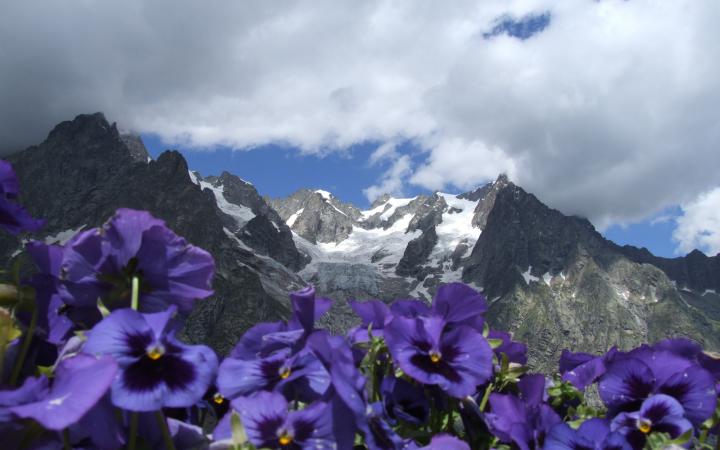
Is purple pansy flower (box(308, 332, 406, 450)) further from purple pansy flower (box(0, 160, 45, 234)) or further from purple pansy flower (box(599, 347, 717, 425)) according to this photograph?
purple pansy flower (box(0, 160, 45, 234))

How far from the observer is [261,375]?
200 centimetres

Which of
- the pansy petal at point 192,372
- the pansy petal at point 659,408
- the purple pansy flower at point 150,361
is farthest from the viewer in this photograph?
the pansy petal at point 659,408

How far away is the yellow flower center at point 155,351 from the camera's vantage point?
5.47 feet

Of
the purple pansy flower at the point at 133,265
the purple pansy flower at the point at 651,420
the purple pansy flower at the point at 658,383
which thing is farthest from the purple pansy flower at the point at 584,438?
the purple pansy flower at the point at 133,265

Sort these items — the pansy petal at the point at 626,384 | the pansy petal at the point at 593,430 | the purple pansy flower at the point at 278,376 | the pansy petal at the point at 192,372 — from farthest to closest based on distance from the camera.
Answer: the pansy petal at the point at 626,384, the pansy petal at the point at 593,430, the purple pansy flower at the point at 278,376, the pansy petal at the point at 192,372

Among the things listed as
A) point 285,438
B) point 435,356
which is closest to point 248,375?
point 285,438

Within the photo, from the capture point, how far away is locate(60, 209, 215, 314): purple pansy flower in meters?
1.92

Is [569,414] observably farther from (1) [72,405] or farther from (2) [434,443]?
(1) [72,405]

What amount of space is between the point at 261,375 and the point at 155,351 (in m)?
0.43

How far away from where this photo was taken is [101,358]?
147cm

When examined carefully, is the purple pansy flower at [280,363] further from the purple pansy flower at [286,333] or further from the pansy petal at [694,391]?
the pansy petal at [694,391]

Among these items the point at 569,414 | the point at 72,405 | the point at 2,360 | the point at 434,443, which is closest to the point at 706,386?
the point at 569,414

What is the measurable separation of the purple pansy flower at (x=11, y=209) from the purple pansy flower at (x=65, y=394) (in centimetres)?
91

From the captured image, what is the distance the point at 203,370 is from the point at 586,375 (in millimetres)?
1684
